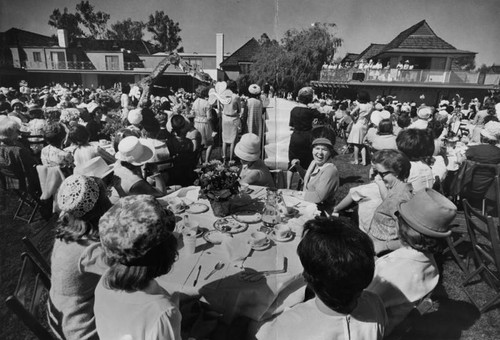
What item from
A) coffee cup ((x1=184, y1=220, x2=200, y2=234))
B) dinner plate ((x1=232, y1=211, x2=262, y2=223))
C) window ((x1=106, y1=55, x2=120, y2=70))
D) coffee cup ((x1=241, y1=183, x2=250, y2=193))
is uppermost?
window ((x1=106, y1=55, x2=120, y2=70))

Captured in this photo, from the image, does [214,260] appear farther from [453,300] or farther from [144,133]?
[144,133]

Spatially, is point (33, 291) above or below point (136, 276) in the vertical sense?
below

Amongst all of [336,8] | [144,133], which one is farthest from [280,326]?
[144,133]

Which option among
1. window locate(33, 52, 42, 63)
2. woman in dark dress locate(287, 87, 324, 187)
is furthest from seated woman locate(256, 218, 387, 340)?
window locate(33, 52, 42, 63)

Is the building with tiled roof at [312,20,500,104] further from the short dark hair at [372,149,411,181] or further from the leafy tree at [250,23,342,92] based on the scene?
the short dark hair at [372,149,411,181]

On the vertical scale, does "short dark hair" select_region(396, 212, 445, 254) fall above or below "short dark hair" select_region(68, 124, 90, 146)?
below

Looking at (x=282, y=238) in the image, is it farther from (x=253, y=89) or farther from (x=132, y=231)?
(x=253, y=89)

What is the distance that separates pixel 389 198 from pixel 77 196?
8.63 ft

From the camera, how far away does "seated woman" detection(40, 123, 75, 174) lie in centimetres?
407

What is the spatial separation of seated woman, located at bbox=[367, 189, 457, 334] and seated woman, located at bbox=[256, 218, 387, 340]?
1.47 ft

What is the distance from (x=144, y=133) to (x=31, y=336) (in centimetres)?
346

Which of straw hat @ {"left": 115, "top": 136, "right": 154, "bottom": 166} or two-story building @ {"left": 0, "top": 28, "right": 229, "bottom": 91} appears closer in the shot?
straw hat @ {"left": 115, "top": 136, "right": 154, "bottom": 166}

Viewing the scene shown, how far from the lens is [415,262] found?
6.18ft

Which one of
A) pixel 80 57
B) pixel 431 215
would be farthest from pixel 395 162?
pixel 80 57
